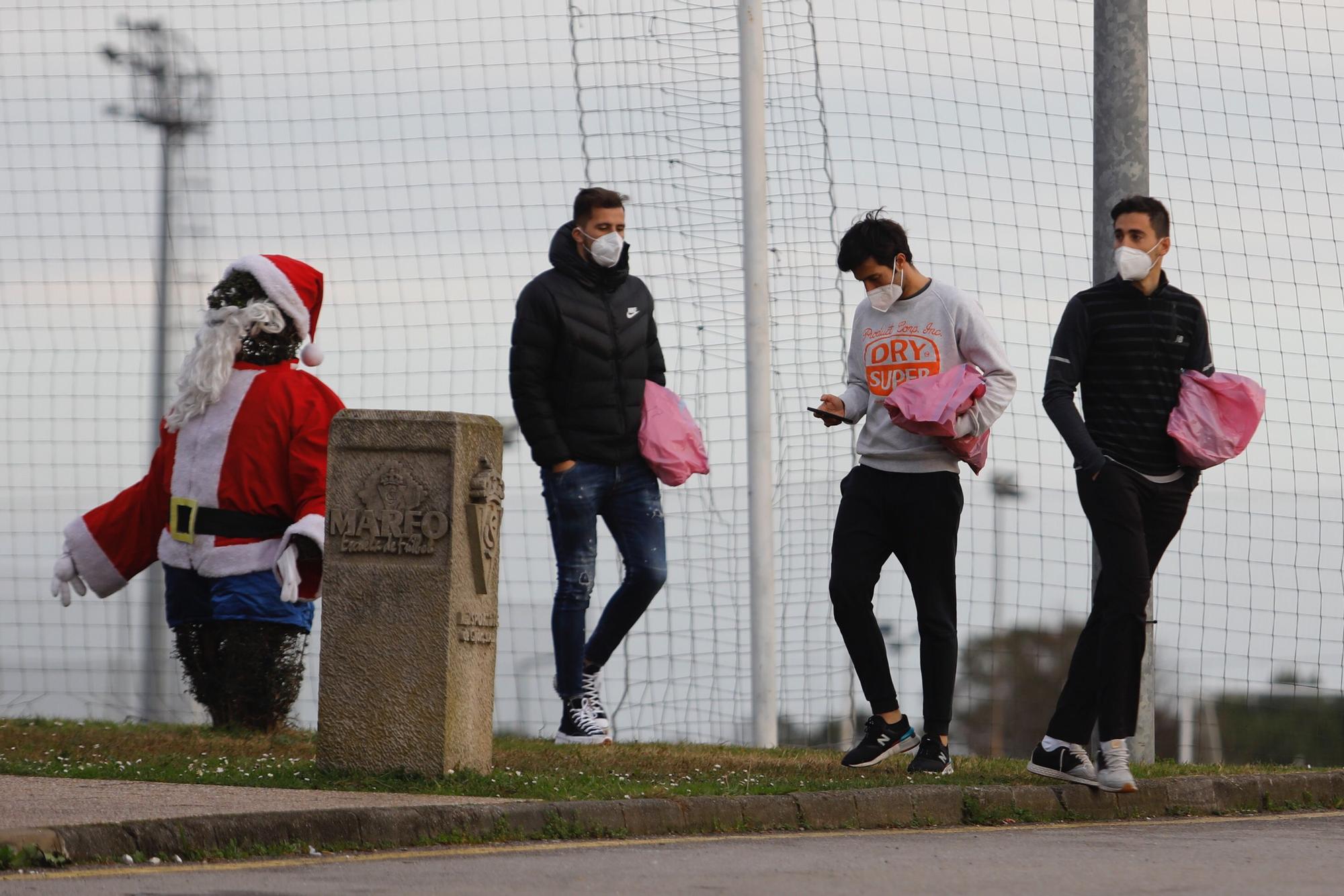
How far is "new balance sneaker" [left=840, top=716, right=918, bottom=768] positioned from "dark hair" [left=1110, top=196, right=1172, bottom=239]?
6.53 ft

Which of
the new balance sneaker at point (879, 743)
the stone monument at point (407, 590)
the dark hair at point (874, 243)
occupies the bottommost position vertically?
the new balance sneaker at point (879, 743)

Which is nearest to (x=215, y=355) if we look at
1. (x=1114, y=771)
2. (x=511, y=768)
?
(x=511, y=768)

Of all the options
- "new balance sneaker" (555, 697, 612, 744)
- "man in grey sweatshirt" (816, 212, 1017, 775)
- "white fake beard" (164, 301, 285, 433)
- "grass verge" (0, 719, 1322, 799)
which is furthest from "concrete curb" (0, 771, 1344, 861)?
"white fake beard" (164, 301, 285, 433)

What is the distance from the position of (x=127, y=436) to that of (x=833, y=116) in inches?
197

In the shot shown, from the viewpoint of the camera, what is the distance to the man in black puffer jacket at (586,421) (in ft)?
27.2

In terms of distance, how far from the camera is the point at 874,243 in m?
7.36

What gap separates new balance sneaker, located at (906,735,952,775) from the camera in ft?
23.8

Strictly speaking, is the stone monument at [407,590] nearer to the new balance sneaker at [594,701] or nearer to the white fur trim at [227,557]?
the white fur trim at [227,557]

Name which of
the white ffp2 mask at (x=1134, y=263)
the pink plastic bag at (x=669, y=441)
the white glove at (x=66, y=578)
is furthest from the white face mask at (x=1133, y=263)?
the white glove at (x=66, y=578)

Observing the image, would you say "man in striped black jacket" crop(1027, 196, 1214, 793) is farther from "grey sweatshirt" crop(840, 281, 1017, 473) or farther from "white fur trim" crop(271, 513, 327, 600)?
"white fur trim" crop(271, 513, 327, 600)

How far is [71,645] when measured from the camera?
13266mm

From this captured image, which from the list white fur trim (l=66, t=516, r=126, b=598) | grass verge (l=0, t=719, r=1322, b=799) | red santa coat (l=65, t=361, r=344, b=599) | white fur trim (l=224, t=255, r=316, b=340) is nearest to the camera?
grass verge (l=0, t=719, r=1322, b=799)

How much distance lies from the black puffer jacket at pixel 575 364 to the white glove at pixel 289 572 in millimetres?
1052

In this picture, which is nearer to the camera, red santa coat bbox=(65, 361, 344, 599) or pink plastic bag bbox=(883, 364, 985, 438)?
pink plastic bag bbox=(883, 364, 985, 438)
